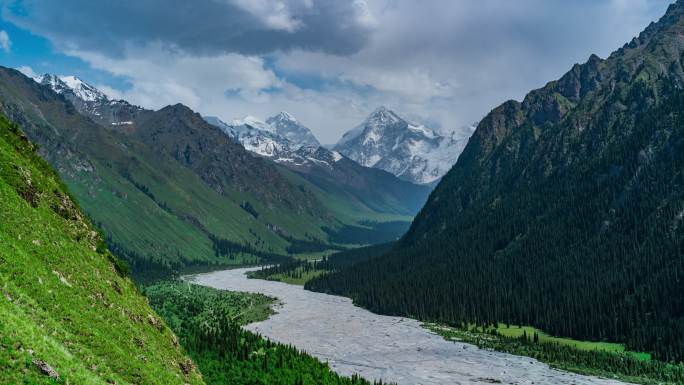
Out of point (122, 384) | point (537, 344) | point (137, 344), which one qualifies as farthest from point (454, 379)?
point (122, 384)

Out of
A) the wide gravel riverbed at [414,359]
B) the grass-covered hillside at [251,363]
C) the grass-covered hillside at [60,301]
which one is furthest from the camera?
the wide gravel riverbed at [414,359]

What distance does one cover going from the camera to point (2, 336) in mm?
33812

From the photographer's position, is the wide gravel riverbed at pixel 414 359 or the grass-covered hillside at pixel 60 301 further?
the wide gravel riverbed at pixel 414 359

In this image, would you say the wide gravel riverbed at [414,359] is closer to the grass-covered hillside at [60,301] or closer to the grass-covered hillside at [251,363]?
the grass-covered hillside at [251,363]

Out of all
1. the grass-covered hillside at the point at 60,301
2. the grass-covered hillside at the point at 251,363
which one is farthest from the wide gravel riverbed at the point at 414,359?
the grass-covered hillside at the point at 60,301

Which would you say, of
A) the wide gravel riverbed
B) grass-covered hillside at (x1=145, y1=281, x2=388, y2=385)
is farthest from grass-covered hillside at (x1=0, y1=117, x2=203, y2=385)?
the wide gravel riverbed

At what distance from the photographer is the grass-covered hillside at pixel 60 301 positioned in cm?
3600

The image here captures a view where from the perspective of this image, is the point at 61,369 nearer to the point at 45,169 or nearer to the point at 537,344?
the point at 45,169

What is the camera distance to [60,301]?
5116cm

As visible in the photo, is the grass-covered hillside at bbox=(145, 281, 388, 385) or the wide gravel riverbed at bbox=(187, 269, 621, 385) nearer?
the grass-covered hillside at bbox=(145, 281, 388, 385)

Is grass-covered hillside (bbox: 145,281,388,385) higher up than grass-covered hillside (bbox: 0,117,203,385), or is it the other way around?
grass-covered hillside (bbox: 0,117,203,385)

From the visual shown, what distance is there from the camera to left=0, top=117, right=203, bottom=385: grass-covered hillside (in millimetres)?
36000

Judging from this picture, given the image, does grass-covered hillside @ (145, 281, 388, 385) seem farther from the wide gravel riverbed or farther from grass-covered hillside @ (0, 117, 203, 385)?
grass-covered hillside @ (0, 117, 203, 385)

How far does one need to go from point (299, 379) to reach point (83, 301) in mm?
60860
